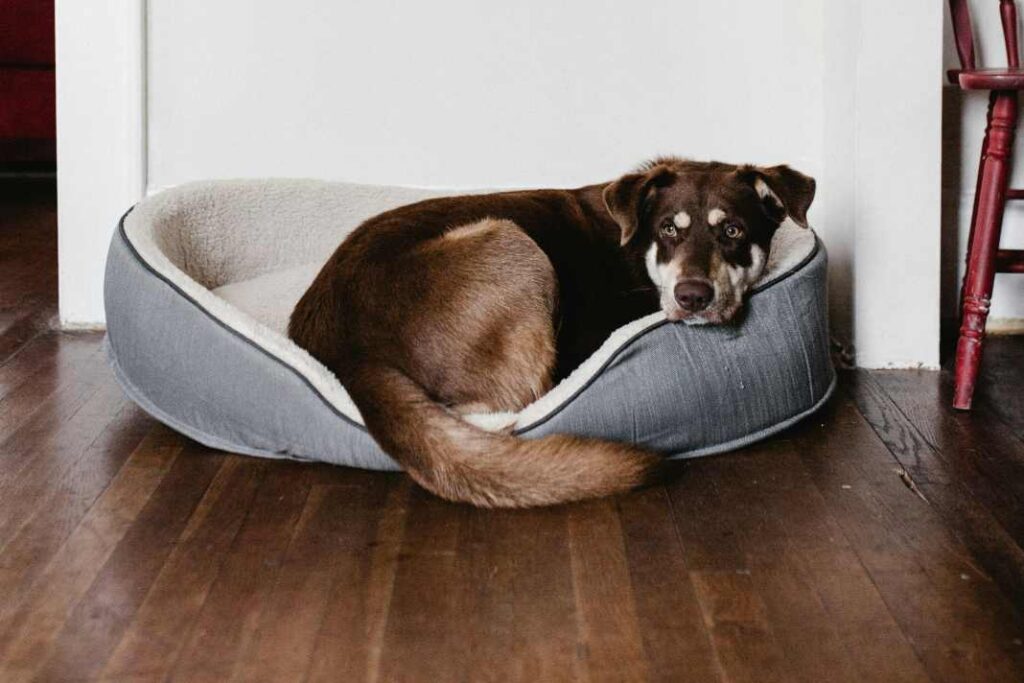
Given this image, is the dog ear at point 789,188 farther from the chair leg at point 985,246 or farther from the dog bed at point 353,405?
the chair leg at point 985,246

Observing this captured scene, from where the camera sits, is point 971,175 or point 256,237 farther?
point 971,175

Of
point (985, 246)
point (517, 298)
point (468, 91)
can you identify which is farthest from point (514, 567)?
point (468, 91)

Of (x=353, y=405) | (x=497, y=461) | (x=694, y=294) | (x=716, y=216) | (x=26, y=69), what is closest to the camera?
(x=497, y=461)

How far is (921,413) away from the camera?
307cm

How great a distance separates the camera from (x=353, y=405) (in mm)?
2488

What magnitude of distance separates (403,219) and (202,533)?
898 millimetres

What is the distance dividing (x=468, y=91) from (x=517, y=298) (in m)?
1.36

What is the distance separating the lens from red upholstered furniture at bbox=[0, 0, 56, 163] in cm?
632

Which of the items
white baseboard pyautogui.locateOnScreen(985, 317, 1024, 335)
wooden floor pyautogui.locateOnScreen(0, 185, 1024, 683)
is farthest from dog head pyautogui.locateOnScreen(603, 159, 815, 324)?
white baseboard pyautogui.locateOnScreen(985, 317, 1024, 335)

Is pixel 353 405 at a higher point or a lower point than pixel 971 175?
lower

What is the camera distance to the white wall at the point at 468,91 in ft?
12.3

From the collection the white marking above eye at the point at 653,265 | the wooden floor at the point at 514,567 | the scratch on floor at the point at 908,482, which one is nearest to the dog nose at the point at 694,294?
the white marking above eye at the point at 653,265

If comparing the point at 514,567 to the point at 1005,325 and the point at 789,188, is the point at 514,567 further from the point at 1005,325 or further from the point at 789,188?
the point at 1005,325

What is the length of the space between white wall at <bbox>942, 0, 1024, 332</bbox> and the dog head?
1211 mm
